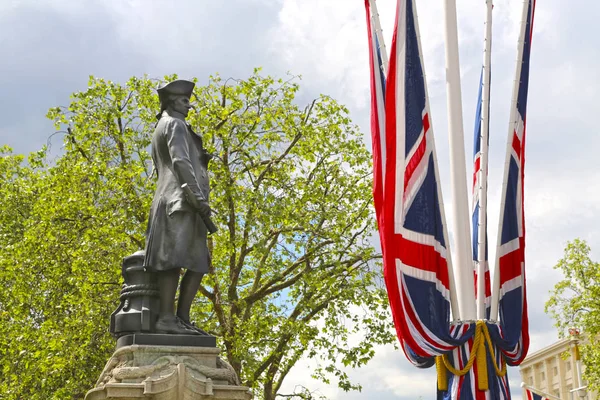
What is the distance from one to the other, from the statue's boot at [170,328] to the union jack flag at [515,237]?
4.18 m

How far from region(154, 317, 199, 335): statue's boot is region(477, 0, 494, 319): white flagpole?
13.6ft

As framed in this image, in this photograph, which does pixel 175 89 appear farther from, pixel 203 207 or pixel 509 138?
pixel 509 138

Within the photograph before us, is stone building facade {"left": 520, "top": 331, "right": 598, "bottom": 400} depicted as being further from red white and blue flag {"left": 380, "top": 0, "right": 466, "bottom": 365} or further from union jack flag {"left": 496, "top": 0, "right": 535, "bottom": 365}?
red white and blue flag {"left": 380, "top": 0, "right": 466, "bottom": 365}

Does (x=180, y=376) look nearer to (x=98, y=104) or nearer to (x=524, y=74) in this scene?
(x=524, y=74)

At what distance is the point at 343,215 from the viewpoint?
20953 millimetres

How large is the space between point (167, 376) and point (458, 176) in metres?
5.04

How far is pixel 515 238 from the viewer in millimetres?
11555

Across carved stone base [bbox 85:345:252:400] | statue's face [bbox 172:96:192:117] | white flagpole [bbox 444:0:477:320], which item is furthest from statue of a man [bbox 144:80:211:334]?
white flagpole [bbox 444:0:477:320]

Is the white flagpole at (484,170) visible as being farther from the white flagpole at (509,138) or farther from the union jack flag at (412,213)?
the union jack flag at (412,213)

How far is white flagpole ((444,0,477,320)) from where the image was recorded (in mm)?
11023

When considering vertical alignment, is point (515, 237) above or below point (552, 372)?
below

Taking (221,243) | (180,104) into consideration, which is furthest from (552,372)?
(180,104)

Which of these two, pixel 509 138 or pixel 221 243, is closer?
pixel 509 138

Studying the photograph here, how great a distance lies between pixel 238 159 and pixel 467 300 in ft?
34.8
